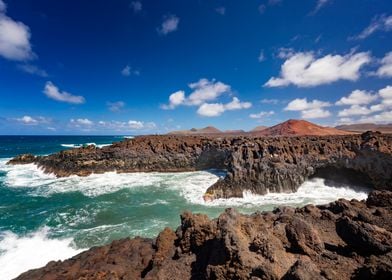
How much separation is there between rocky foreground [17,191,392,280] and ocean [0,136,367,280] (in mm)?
5056

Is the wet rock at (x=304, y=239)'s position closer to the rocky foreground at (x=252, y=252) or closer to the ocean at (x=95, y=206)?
the rocky foreground at (x=252, y=252)

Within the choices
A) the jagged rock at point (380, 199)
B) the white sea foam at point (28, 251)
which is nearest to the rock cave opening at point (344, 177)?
the jagged rock at point (380, 199)

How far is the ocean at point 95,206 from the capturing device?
1260cm

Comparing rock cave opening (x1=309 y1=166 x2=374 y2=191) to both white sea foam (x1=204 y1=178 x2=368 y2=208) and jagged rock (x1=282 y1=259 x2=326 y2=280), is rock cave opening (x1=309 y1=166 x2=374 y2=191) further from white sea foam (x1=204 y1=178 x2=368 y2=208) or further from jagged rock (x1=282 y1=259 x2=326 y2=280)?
jagged rock (x1=282 y1=259 x2=326 y2=280)

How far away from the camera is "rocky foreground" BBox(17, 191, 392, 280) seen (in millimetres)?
5164

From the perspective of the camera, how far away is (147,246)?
803cm

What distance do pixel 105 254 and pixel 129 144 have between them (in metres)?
27.8

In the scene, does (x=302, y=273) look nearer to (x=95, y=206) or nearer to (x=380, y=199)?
(x=380, y=199)

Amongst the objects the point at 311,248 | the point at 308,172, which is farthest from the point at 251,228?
the point at 308,172

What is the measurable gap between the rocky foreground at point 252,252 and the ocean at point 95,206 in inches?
199

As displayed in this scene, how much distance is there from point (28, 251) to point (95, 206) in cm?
670

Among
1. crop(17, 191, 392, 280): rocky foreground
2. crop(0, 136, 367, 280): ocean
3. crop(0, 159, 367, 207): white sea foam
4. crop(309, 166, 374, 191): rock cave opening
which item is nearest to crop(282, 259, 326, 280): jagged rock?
crop(17, 191, 392, 280): rocky foreground

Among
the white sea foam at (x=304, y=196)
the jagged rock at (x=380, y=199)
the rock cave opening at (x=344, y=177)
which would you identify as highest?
the jagged rock at (x=380, y=199)

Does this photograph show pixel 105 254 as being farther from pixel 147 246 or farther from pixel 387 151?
pixel 387 151
